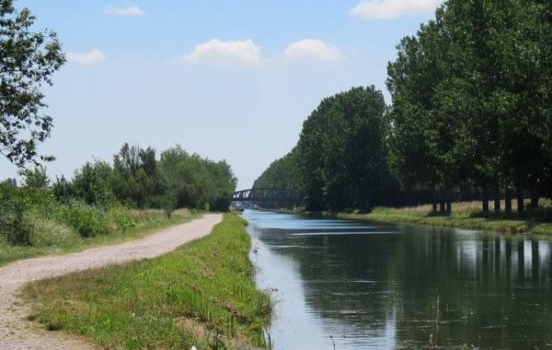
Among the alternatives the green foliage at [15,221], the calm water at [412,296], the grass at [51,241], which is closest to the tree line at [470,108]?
the calm water at [412,296]

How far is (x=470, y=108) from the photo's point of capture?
6481 centimetres

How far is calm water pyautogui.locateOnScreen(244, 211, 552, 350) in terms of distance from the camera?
60.7 feet

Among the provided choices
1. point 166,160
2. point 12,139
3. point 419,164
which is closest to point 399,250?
point 12,139

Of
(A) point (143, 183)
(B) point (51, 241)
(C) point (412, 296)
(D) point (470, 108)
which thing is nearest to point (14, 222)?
(B) point (51, 241)

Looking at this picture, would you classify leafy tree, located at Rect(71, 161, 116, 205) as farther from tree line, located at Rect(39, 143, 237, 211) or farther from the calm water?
the calm water

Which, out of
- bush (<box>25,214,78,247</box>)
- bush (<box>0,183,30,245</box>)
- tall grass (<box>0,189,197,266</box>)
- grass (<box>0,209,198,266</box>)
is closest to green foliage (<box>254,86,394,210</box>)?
tall grass (<box>0,189,197,266</box>)

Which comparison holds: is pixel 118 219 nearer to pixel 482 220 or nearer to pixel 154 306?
pixel 482 220

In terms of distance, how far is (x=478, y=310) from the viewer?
22.3 metres

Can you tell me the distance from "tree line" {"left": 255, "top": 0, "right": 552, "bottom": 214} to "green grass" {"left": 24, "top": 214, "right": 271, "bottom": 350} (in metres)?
31.6

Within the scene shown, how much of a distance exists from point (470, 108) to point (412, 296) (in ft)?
136

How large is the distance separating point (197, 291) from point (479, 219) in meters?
54.0

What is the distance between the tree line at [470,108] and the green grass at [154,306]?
3159 centimetres

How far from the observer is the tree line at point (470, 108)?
51.8 metres

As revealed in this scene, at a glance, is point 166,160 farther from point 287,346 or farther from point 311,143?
point 287,346
